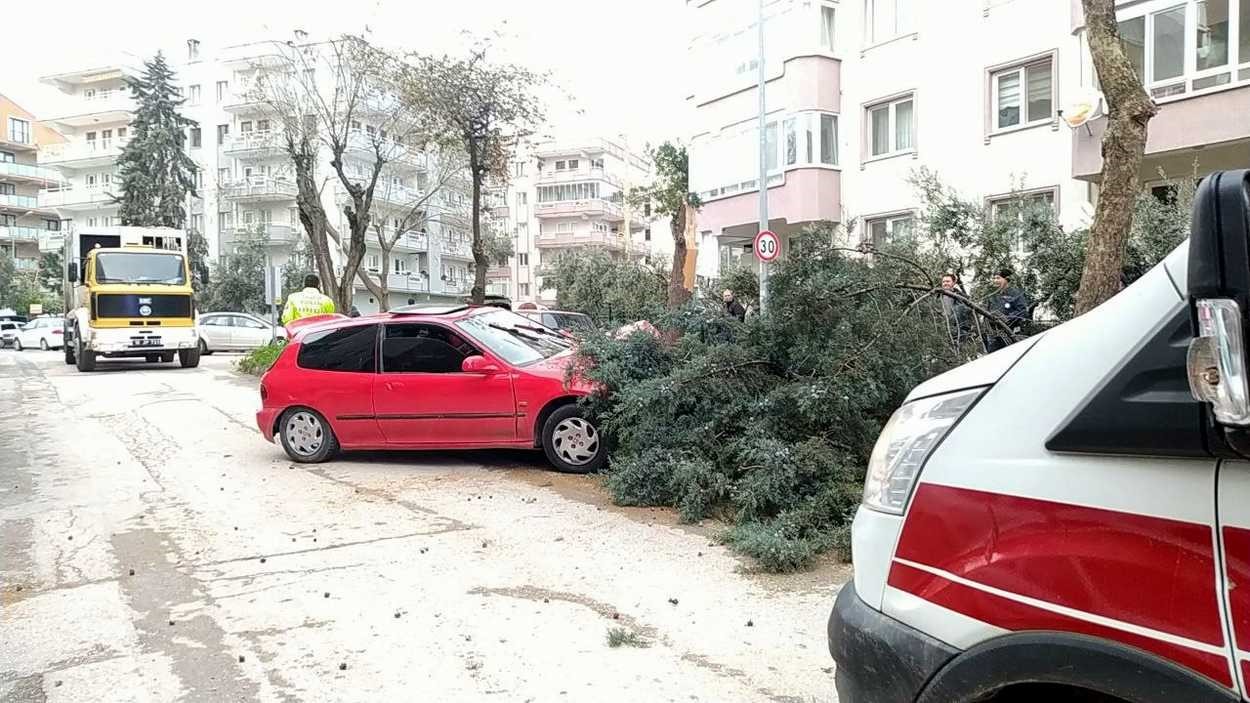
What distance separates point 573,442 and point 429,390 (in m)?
1.51

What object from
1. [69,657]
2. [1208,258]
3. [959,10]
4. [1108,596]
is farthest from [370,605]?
[959,10]

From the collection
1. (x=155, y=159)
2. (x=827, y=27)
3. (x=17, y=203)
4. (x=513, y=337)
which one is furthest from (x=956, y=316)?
(x=17, y=203)

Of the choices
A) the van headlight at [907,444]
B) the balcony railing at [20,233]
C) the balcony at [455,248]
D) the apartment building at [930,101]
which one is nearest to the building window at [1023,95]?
the apartment building at [930,101]

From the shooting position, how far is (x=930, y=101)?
67.4 ft

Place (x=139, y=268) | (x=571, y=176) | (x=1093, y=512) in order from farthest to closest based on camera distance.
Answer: (x=571, y=176) → (x=139, y=268) → (x=1093, y=512)

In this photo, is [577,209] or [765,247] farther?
[577,209]

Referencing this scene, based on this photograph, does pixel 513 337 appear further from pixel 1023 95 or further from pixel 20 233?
pixel 20 233

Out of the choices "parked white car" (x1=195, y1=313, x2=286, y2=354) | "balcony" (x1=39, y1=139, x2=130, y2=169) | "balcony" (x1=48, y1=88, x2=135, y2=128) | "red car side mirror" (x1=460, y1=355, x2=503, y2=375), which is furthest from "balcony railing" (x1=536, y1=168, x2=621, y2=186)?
"red car side mirror" (x1=460, y1=355, x2=503, y2=375)

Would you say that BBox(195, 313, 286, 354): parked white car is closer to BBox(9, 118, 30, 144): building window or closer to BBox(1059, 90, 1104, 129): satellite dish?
BBox(1059, 90, 1104, 129): satellite dish

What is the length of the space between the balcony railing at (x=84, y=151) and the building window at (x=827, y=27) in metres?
57.3

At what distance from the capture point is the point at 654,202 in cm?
4159

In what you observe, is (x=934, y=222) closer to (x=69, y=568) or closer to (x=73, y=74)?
(x=69, y=568)

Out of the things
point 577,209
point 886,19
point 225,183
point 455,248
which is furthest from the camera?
point 577,209

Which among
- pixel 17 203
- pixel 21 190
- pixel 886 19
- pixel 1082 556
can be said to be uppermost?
pixel 21 190
